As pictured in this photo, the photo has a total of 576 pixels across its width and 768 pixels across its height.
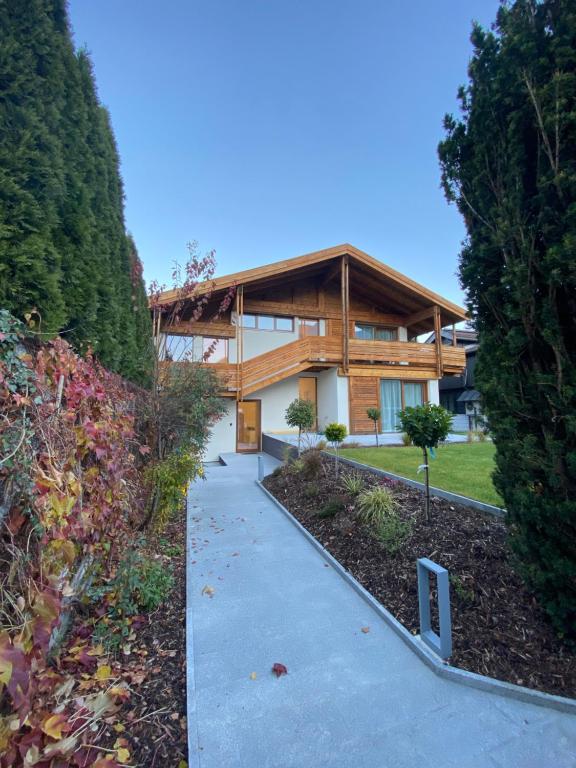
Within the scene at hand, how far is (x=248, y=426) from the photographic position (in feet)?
49.5

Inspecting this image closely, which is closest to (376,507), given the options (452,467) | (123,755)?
(123,755)

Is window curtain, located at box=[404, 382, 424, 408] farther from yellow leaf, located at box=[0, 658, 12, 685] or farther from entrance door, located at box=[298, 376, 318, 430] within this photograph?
yellow leaf, located at box=[0, 658, 12, 685]

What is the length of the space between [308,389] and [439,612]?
13980mm

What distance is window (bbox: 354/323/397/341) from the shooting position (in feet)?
59.0

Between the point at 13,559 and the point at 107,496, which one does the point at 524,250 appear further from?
the point at 13,559

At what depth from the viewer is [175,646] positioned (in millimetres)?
2779

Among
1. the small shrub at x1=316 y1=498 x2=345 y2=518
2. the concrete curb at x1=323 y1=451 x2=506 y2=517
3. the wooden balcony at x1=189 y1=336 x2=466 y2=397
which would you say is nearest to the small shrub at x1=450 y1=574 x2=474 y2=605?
the concrete curb at x1=323 y1=451 x2=506 y2=517

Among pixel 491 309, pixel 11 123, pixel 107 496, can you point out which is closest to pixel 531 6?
pixel 491 309

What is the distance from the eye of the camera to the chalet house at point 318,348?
1410 centimetres

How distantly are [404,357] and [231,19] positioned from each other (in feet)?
42.4

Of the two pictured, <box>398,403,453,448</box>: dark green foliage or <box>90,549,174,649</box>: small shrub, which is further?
<box>398,403,453,448</box>: dark green foliage

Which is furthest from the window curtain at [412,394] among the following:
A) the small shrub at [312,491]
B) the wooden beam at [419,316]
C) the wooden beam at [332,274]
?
the small shrub at [312,491]

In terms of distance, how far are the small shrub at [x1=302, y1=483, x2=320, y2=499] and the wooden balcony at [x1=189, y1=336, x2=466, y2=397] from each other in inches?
267

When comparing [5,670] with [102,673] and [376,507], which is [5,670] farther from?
[376,507]
